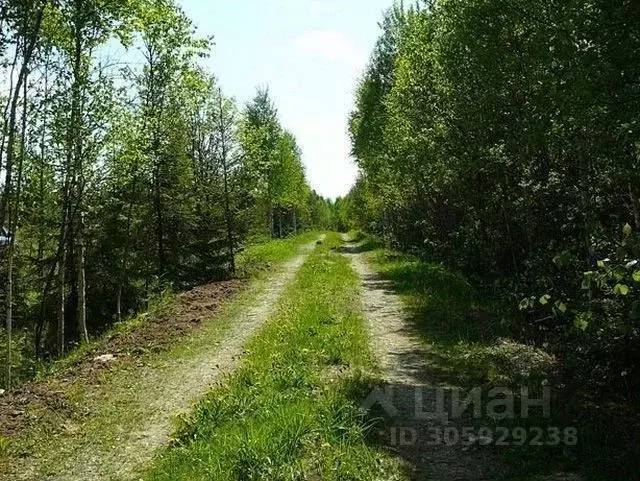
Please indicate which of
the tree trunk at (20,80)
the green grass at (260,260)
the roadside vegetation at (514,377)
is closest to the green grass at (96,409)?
the tree trunk at (20,80)

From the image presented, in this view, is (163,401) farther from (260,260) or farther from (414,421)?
A: (260,260)

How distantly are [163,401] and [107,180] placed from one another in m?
8.62

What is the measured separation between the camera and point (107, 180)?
15.9m

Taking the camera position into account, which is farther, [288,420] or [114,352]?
[114,352]

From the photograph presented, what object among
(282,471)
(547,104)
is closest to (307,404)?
(282,471)

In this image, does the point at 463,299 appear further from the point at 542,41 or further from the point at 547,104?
the point at 542,41

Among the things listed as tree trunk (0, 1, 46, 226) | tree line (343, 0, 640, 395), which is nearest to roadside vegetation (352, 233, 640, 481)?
tree line (343, 0, 640, 395)

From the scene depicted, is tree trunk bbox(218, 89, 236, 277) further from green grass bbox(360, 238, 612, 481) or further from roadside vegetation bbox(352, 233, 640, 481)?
roadside vegetation bbox(352, 233, 640, 481)

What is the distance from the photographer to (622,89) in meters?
6.28

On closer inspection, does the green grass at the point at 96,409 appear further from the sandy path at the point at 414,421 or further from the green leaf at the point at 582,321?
the green leaf at the point at 582,321

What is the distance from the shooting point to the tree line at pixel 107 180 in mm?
13312

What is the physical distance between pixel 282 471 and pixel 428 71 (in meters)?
15.7

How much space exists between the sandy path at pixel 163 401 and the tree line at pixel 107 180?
4.35 m

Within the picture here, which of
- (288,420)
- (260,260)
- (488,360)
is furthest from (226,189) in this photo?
(288,420)
